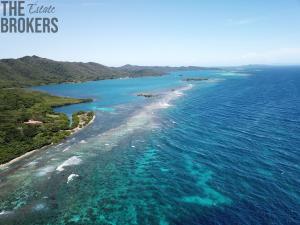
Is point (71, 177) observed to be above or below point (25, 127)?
below

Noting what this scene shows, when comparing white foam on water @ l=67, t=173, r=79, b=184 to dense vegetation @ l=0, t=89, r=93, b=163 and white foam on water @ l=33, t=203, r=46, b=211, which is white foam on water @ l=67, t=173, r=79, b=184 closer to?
white foam on water @ l=33, t=203, r=46, b=211

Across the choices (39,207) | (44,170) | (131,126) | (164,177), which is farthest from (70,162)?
(131,126)

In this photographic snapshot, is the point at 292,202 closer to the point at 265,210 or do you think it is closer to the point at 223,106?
the point at 265,210

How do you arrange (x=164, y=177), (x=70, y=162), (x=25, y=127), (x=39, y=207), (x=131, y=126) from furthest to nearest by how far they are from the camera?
(x=131, y=126) → (x=25, y=127) → (x=70, y=162) → (x=164, y=177) → (x=39, y=207)

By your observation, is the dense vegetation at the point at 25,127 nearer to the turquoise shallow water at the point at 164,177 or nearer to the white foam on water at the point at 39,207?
the turquoise shallow water at the point at 164,177

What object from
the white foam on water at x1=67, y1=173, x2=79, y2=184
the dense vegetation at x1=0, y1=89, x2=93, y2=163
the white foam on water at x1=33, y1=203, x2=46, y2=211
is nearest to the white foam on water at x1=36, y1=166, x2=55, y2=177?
the white foam on water at x1=67, y1=173, x2=79, y2=184

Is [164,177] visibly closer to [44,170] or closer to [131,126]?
[44,170]

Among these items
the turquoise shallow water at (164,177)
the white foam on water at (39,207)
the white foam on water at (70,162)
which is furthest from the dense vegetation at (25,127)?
the white foam on water at (39,207)
